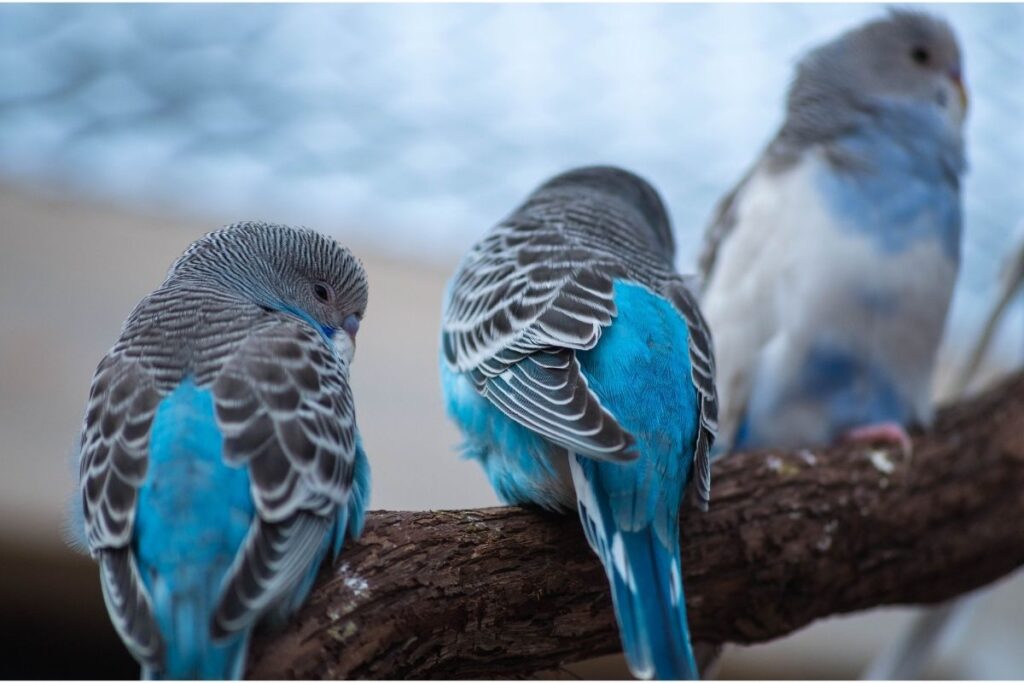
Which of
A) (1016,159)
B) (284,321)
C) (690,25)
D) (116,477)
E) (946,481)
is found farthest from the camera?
(1016,159)

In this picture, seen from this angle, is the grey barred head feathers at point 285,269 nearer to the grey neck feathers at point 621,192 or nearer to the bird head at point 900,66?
the grey neck feathers at point 621,192

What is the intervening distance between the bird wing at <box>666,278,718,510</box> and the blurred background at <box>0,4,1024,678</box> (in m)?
1.91

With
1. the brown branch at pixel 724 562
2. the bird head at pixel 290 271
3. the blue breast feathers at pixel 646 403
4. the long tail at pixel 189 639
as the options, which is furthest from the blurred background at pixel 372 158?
the long tail at pixel 189 639

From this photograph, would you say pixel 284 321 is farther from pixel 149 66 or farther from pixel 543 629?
pixel 149 66

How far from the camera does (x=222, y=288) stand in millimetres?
2268

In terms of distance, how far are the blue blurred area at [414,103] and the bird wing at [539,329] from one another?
205cm

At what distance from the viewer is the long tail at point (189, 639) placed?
1.62 meters

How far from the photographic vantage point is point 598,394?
83.8 inches

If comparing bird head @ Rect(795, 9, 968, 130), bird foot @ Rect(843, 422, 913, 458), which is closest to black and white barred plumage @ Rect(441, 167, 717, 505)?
bird foot @ Rect(843, 422, 913, 458)

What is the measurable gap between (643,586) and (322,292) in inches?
41.3

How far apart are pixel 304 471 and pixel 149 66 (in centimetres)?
376

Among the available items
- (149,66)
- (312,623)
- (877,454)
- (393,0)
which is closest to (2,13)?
(149,66)

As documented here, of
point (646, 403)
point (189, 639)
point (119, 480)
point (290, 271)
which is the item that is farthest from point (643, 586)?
point (290, 271)

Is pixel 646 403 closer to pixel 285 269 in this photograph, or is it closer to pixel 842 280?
pixel 285 269
